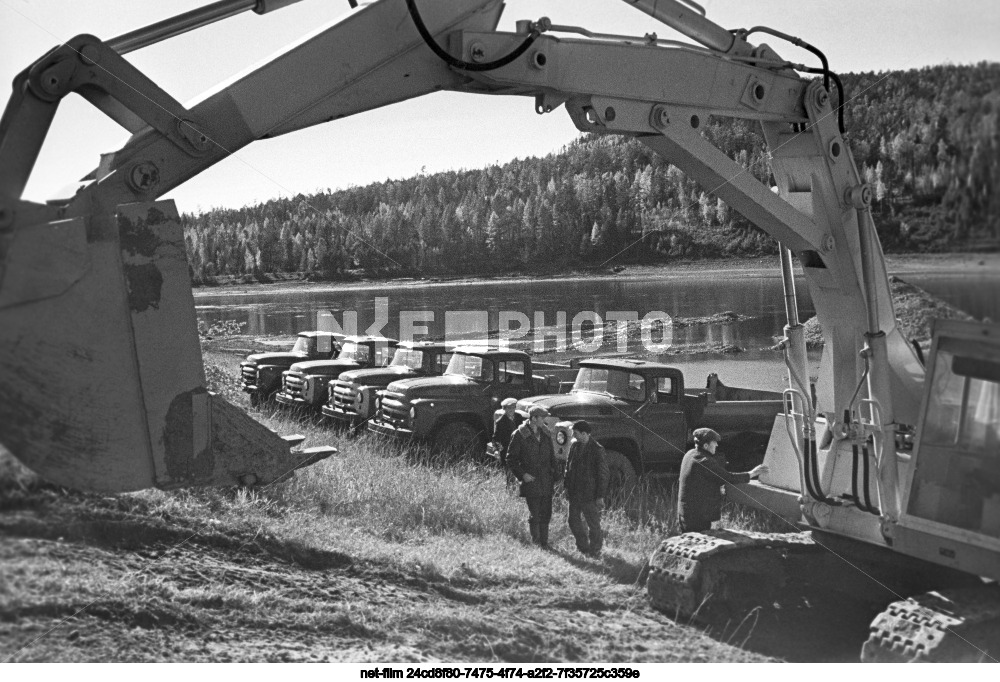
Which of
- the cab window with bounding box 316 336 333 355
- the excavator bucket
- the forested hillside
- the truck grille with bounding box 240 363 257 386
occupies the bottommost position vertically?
the truck grille with bounding box 240 363 257 386

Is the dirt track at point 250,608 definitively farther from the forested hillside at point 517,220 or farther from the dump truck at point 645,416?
the forested hillside at point 517,220

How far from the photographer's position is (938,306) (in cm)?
519

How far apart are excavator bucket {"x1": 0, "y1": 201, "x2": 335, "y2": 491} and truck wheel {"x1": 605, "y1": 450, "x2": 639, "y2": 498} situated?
4.91 meters

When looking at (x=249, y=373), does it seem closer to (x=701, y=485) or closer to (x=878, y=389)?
(x=701, y=485)

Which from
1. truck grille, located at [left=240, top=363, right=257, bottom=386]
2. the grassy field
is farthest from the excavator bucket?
truck grille, located at [left=240, top=363, right=257, bottom=386]

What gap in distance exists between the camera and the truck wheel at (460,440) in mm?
9719

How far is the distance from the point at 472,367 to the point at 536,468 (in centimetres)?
312

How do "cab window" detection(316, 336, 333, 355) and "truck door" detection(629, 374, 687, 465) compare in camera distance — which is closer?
"truck door" detection(629, 374, 687, 465)

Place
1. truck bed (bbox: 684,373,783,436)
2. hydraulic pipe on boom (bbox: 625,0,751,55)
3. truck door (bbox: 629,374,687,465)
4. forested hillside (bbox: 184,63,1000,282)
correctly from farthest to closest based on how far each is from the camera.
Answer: truck bed (bbox: 684,373,783,436) → forested hillside (bbox: 184,63,1000,282) → truck door (bbox: 629,374,687,465) → hydraulic pipe on boom (bbox: 625,0,751,55)

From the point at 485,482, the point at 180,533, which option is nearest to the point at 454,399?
the point at 485,482

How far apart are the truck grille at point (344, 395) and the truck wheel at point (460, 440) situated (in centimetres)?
173

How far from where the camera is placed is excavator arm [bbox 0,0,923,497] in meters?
3.73

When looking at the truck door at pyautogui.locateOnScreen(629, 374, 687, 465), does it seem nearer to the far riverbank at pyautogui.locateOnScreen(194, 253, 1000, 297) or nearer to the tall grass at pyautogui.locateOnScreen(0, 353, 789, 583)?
the tall grass at pyautogui.locateOnScreen(0, 353, 789, 583)

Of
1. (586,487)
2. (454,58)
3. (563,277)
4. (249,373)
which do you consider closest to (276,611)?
(586,487)
